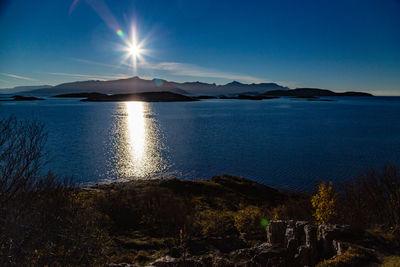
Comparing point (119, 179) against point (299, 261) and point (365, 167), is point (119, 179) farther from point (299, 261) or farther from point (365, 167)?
point (365, 167)

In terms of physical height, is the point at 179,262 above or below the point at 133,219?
above

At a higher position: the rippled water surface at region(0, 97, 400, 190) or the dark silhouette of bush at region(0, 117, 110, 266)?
the dark silhouette of bush at region(0, 117, 110, 266)

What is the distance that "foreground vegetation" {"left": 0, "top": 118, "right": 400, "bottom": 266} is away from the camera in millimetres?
12188

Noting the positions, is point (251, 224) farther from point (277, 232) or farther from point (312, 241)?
point (312, 241)

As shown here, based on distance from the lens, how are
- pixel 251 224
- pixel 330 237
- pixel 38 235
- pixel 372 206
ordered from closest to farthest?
pixel 38 235, pixel 330 237, pixel 251 224, pixel 372 206

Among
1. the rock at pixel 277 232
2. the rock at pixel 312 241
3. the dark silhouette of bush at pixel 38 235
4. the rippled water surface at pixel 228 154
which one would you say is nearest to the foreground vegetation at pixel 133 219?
the dark silhouette of bush at pixel 38 235

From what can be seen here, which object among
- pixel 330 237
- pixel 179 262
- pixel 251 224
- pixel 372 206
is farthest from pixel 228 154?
pixel 179 262

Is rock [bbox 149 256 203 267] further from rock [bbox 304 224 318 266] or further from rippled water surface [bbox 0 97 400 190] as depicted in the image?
rippled water surface [bbox 0 97 400 190]

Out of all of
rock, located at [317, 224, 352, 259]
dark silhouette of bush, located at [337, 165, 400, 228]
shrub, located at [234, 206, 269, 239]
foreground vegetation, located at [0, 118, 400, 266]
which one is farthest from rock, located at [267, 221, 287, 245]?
dark silhouette of bush, located at [337, 165, 400, 228]

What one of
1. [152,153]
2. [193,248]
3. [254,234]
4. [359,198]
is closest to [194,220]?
[254,234]

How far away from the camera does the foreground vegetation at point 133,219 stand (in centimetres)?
1219

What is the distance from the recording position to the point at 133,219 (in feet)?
74.5

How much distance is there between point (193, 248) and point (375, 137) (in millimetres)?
76126

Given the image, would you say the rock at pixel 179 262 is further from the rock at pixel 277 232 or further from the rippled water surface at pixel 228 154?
the rippled water surface at pixel 228 154
